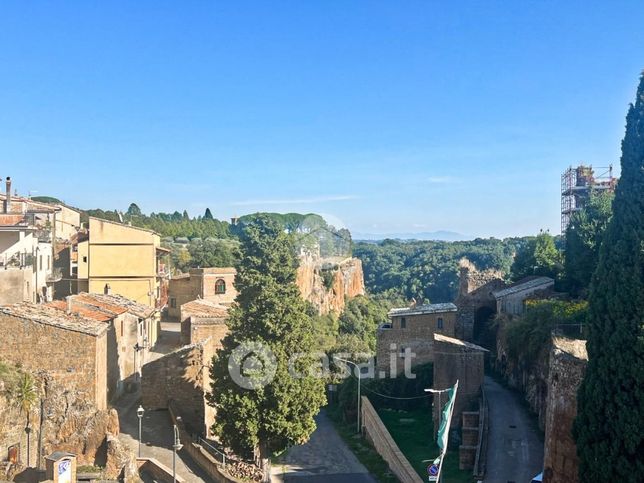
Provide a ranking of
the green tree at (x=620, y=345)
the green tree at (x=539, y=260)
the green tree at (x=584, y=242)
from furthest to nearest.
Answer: the green tree at (x=539, y=260)
the green tree at (x=584, y=242)
the green tree at (x=620, y=345)

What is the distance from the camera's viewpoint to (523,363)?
27.5 meters

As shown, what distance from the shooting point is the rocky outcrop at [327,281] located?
6322cm

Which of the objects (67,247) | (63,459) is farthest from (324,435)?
(67,247)

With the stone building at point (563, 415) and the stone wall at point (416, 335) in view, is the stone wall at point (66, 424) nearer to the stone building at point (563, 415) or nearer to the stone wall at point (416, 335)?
the stone building at point (563, 415)

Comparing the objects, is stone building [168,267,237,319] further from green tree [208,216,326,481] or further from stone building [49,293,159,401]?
green tree [208,216,326,481]

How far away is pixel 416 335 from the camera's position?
34.1 meters

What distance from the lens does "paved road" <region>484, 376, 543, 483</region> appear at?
20078mm

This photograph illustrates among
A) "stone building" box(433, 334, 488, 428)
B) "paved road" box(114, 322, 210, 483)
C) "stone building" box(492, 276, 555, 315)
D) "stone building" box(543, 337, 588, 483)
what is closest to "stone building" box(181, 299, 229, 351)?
"paved road" box(114, 322, 210, 483)

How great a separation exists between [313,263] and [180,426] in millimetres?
48207

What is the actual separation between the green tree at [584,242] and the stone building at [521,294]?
1.26m

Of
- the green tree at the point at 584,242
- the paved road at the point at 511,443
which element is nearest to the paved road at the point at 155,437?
the paved road at the point at 511,443

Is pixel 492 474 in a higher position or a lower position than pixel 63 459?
lower

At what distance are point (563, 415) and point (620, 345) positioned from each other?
302 cm

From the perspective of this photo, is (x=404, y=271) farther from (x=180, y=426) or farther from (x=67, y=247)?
(x=180, y=426)
